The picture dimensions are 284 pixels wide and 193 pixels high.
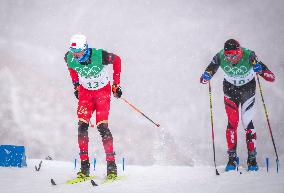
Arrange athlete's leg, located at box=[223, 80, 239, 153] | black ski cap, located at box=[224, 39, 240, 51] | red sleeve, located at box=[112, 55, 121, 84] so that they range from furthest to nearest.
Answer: athlete's leg, located at box=[223, 80, 239, 153] < black ski cap, located at box=[224, 39, 240, 51] < red sleeve, located at box=[112, 55, 121, 84]

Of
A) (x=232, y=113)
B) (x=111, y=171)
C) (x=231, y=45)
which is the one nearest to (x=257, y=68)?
(x=231, y=45)

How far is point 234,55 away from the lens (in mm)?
5824

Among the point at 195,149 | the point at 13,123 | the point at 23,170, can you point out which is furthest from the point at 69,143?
the point at 23,170

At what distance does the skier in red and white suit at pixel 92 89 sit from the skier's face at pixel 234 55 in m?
1.82

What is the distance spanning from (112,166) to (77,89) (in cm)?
143

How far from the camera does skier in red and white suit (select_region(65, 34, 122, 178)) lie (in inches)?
210

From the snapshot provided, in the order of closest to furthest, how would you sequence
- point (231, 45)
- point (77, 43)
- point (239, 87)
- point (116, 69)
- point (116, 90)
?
point (77, 43) → point (116, 90) → point (116, 69) → point (231, 45) → point (239, 87)

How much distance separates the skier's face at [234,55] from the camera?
5774 mm

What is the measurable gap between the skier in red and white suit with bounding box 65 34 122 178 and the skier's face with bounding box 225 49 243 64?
1.82 meters

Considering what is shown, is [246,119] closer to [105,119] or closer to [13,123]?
[105,119]

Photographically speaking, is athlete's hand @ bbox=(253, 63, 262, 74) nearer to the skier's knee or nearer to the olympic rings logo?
the olympic rings logo

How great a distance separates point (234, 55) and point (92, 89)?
2419 millimetres

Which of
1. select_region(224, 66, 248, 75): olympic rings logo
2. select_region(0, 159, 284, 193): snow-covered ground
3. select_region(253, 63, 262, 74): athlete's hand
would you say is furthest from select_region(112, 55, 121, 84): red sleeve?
select_region(253, 63, 262, 74): athlete's hand

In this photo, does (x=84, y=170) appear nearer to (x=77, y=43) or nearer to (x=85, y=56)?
(x=85, y=56)
